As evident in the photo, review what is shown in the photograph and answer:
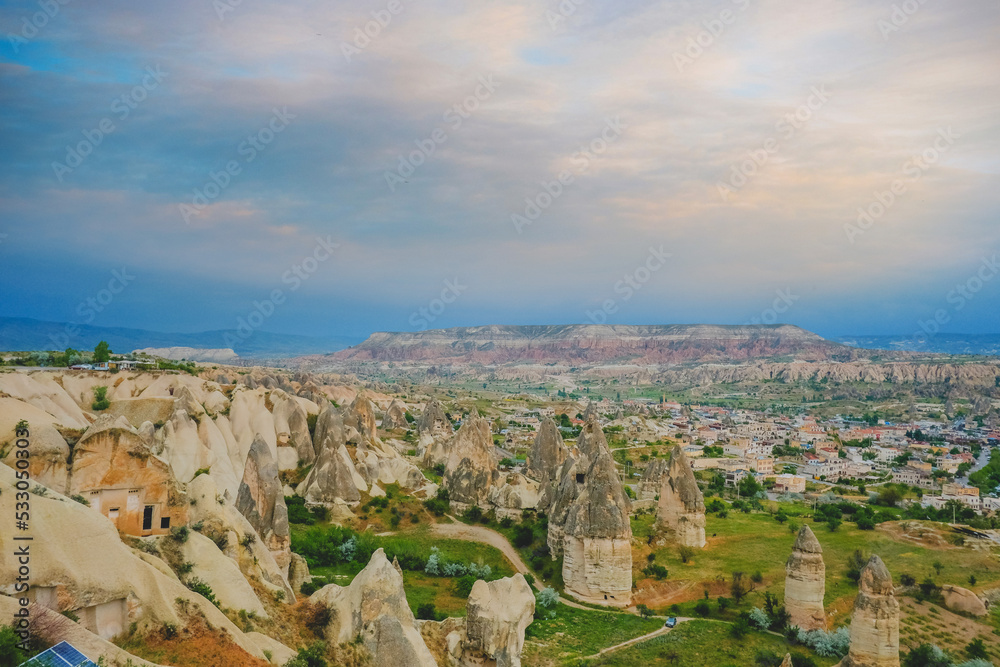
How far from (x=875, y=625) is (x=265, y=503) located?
754 inches

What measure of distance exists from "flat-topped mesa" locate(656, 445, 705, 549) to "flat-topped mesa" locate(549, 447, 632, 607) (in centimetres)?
645

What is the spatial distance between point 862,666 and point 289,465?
99.0 feet

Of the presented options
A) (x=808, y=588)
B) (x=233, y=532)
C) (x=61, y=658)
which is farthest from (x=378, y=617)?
(x=808, y=588)

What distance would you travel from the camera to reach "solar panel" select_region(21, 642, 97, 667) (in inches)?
294

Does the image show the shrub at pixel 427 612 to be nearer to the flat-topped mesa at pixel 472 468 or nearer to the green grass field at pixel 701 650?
the green grass field at pixel 701 650

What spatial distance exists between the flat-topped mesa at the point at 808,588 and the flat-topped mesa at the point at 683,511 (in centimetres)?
842

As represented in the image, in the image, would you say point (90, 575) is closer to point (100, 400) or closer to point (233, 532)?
point (233, 532)

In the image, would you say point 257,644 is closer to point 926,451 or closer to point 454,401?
point 926,451

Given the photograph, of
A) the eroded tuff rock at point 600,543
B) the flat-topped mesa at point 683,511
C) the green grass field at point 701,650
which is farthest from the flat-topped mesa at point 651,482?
the green grass field at point 701,650

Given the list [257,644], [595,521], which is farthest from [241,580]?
[595,521]

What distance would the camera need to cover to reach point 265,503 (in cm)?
2245

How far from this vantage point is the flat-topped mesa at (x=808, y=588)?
2275 centimetres

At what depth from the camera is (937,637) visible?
23109mm

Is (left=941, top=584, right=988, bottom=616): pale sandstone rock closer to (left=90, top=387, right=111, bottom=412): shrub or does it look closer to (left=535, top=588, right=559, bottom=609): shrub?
(left=535, top=588, right=559, bottom=609): shrub
